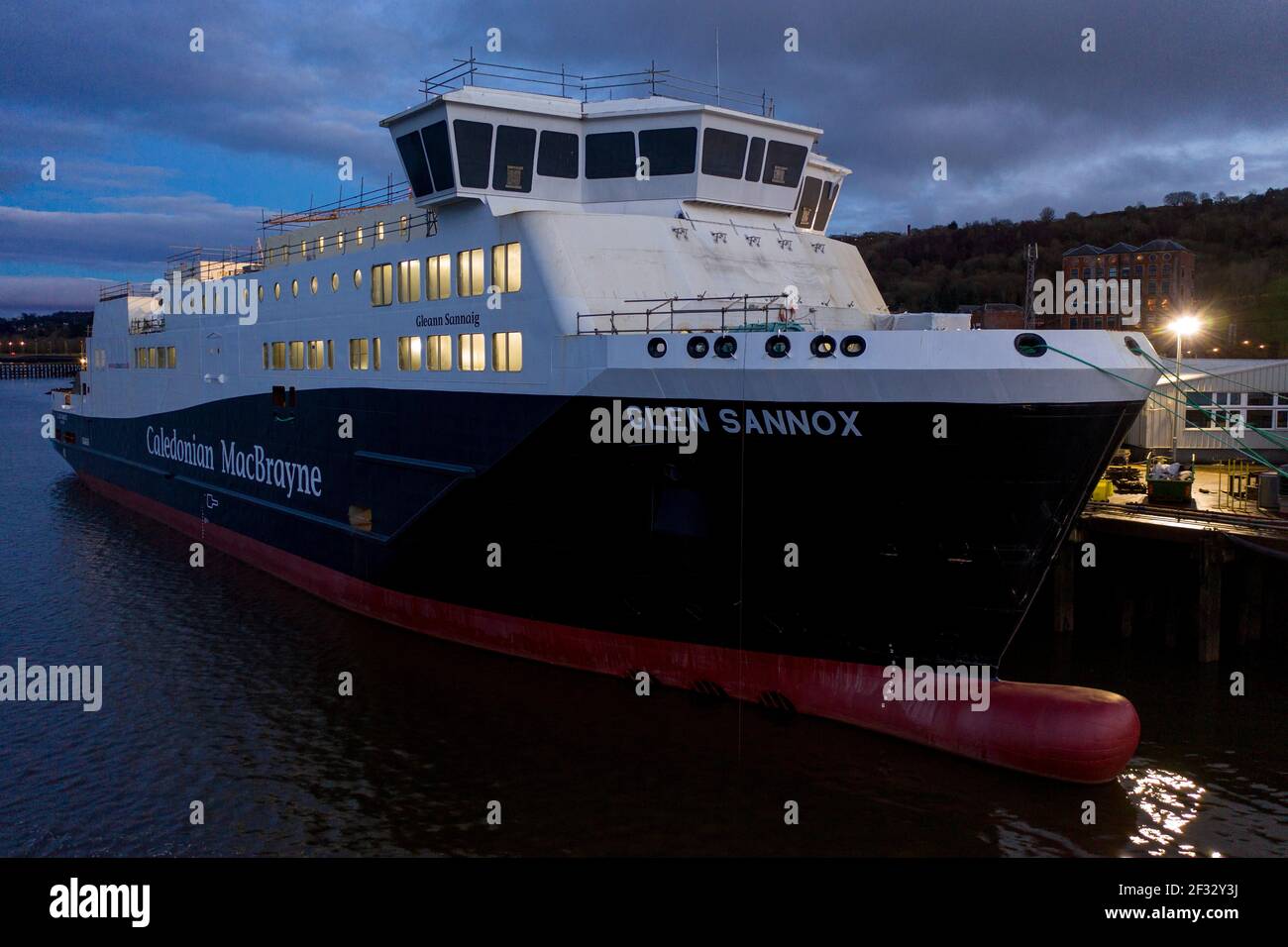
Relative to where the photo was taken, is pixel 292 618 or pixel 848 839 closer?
pixel 848 839

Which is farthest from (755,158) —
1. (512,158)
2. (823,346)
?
(823,346)

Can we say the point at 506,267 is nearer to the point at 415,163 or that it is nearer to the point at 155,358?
the point at 415,163

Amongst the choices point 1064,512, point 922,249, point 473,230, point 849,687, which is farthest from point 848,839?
point 922,249

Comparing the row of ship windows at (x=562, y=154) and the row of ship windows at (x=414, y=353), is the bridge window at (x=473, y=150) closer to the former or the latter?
the row of ship windows at (x=562, y=154)

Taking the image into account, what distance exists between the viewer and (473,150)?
17.0m

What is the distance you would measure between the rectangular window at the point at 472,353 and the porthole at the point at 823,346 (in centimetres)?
650

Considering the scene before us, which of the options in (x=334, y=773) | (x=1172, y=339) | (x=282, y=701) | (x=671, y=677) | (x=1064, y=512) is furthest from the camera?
(x=1172, y=339)

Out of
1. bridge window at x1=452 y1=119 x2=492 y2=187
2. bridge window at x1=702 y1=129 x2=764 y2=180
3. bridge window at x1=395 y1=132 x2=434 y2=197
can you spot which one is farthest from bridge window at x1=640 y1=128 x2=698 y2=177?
bridge window at x1=395 y1=132 x2=434 y2=197

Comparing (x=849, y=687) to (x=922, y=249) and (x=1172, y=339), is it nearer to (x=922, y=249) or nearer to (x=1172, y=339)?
(x=1172, y=339)

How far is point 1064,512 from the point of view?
12.7 m

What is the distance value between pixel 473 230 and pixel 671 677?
8.98 meters

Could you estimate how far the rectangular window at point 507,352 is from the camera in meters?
15.9

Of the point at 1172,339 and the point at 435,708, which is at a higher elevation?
the point at 1172,339

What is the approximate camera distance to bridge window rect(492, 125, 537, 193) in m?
17.1
